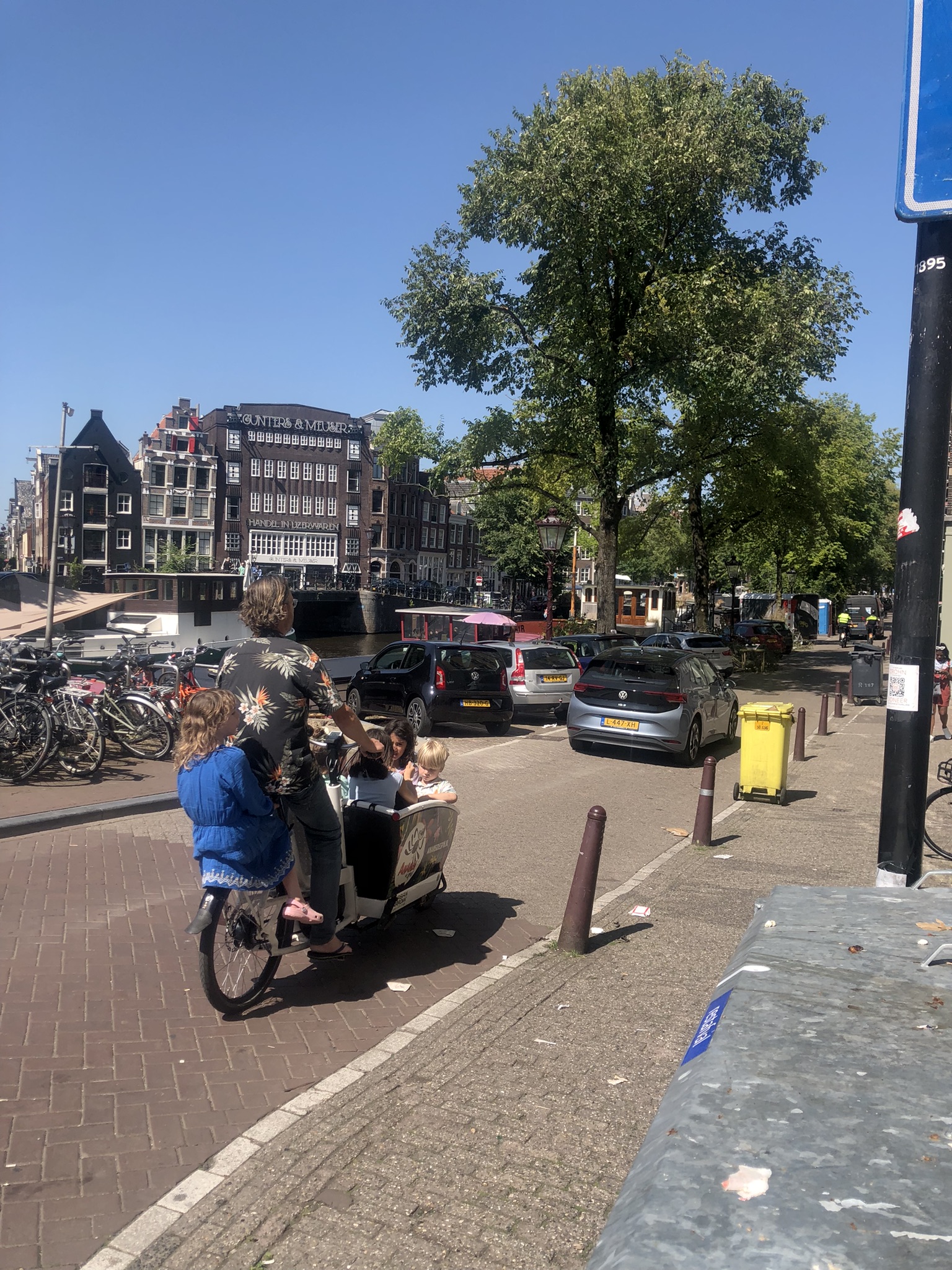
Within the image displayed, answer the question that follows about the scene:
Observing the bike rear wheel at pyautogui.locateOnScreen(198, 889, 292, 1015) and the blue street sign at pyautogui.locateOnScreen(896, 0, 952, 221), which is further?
the bike rear wheel at pyautogui.locateOnScreen(198, 889, 292, 1015)

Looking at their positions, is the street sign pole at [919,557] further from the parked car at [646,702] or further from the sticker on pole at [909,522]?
the parked car at [646,702]

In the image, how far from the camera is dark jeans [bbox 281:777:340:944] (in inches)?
187

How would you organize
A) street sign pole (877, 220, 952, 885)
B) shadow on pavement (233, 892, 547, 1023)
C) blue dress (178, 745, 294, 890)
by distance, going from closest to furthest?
street sign pole (877, 220, 952, 885) < blue dress (178, 745, 294, 890) < shadow on pavement (233, 892, 547, 1023)

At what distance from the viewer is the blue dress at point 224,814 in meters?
4.32

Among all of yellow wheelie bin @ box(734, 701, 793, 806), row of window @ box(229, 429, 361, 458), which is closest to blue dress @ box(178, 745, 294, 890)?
yellow wheelie bin @ box(734, 701, 793, 806)

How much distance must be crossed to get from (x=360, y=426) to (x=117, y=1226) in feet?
288

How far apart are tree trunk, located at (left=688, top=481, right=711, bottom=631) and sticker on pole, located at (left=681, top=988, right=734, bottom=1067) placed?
102ft

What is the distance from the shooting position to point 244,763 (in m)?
4.34

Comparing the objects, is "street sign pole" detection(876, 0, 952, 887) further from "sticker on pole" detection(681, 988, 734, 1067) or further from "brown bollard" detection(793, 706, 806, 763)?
"brown bollard" detection(793, 706, 806, 763)

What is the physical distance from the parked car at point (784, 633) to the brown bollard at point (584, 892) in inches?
1419

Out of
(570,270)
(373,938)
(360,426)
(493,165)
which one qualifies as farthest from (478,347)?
(360,426)

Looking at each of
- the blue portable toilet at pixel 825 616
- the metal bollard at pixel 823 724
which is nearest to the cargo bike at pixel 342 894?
the metal bollard at pixel 823 724

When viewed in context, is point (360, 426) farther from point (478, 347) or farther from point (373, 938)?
point (373, 938)

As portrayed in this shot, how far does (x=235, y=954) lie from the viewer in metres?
4.57
